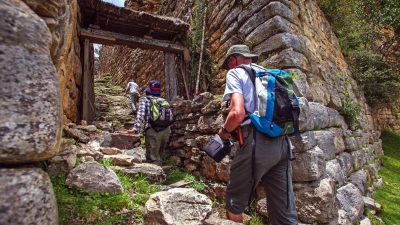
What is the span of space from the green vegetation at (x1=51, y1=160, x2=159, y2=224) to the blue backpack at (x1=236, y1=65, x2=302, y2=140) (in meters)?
1.30

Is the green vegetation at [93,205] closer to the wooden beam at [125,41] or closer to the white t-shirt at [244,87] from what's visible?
the white t-shirt at [244,87]

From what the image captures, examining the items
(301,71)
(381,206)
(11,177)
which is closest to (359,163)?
(381,206)

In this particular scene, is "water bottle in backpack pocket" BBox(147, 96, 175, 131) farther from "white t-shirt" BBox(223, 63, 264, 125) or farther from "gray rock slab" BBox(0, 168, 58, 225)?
"gray rock slab" BBox(0, 168, 58, 225)

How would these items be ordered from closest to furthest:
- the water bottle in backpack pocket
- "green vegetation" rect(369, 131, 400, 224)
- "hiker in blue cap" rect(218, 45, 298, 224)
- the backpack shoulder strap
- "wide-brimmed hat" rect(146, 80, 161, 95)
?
1. "hiker in blue cap" rect(218, 45, 298, 224)
2. the backpack shoulder strap
3. "green vegetation" rect(369, 131, 400, 224)
4. the water bottle in backpack pocket
5. "wide-brimmed hat" rect(146, 80, 161, 95)

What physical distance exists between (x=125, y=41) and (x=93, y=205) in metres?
5.16

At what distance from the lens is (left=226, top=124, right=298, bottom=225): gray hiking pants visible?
1.82 meters

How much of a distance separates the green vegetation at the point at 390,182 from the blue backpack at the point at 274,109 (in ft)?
7.92

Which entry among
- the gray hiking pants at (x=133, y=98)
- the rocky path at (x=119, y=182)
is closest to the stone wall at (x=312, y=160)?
the rocky path at (x=119, y=182)

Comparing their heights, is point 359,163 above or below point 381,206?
above

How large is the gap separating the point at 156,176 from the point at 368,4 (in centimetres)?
794

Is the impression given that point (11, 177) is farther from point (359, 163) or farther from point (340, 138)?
point (359, 163)

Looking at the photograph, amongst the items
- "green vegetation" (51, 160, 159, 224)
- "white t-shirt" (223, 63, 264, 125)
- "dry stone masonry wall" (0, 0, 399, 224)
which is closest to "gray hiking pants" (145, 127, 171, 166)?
"dry stone masonry wall" (0, 0, 399, 224)

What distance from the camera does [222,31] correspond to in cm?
461

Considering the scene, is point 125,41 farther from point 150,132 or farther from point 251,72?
point 251,72
